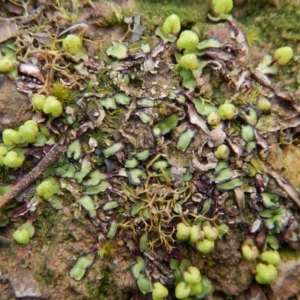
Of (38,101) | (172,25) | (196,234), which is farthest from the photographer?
(172,25)

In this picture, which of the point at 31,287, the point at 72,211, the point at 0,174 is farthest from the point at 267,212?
Result: the point at 0,174

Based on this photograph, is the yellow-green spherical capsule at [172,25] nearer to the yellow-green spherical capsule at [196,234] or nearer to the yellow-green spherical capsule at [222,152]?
the yellow-green spherical capsule at [222,152]

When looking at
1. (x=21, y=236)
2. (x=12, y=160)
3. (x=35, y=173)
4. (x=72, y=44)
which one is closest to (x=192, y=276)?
(x=21, y=236)

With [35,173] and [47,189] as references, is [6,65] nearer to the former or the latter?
[35,173]

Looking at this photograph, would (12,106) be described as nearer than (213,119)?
No

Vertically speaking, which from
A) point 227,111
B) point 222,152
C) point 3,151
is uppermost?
point 227,111

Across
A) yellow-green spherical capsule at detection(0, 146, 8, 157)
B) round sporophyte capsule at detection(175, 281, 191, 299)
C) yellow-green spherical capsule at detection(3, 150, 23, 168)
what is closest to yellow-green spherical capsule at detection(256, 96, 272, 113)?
round sporophyte capsule at detection(175, 281, 191, 299)
